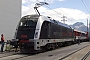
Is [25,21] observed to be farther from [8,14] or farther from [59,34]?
[8,14]

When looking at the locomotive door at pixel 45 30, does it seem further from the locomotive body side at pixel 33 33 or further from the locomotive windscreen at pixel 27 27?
the locomotive windscreen at pixel 27 27

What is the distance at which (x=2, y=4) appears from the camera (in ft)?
153

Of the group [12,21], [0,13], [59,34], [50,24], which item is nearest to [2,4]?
[0,13]

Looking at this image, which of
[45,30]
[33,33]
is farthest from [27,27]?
[45,30]

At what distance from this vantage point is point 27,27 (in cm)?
1834

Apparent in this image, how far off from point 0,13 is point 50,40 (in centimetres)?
2757

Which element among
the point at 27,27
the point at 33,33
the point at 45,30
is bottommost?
the point at 33,33

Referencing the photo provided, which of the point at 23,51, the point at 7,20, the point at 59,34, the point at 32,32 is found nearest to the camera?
the point at 32,32

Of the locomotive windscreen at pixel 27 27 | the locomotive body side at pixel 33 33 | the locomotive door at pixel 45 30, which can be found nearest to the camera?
the locomotive body side at pixel 33 33

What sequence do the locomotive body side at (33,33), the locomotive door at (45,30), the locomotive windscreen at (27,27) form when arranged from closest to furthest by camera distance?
the locomotive body side at (33,33)
the locomotive windscreen at (27,27)
the locomotive door at (45,30)

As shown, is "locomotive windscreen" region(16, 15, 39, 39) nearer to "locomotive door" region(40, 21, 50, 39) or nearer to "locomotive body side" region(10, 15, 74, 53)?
"locomotive body side" region(10, 15, 74, 53)

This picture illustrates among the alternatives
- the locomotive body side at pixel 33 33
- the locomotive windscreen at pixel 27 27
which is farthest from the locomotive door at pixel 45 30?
the locomotive windscreen at pixel 27 27

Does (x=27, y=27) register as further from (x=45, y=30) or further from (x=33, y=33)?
(x=45, y=30)

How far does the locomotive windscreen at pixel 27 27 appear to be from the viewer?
58.7 ft
